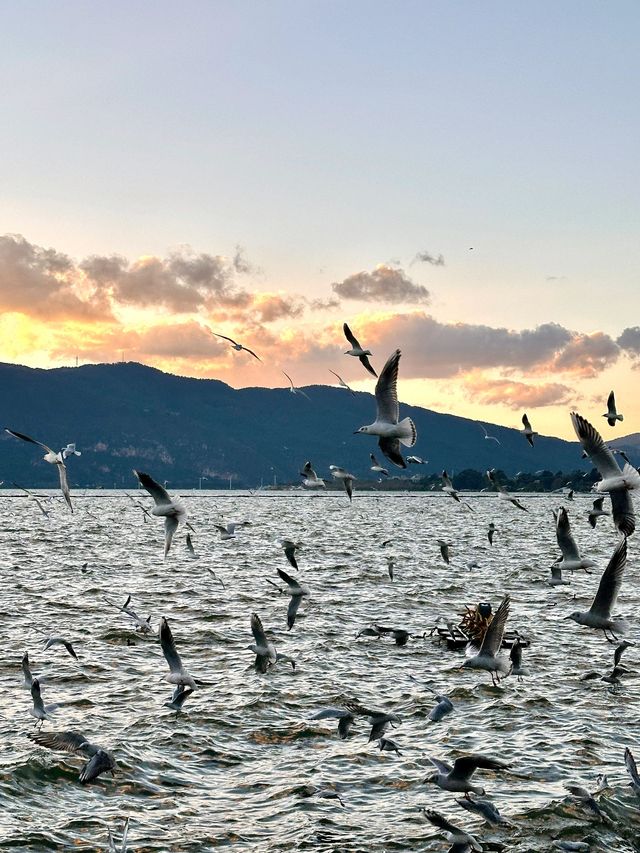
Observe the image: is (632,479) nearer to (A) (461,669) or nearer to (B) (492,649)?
(B) (492,649)

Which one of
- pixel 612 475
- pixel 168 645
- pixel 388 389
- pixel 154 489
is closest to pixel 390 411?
pixel 388 389

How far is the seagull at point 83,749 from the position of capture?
15.0 m

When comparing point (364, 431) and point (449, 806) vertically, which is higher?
point (364, 431)

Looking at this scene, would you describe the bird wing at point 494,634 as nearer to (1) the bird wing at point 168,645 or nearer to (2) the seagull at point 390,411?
(2) the seagull at point 390,411

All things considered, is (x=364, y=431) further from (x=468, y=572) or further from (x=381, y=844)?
(x=468, y=572)

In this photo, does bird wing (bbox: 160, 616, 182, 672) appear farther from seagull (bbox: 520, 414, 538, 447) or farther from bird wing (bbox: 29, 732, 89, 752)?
→ seagull (bbox: 520, 414, 538, 447)

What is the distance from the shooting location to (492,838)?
13.7 meters

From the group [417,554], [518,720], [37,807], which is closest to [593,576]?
[417,554]

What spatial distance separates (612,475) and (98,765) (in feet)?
35.7

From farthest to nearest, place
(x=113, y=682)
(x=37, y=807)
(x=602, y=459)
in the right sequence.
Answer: (x=113, y=682) < (x=602, y=459) < (x=37, y=807)

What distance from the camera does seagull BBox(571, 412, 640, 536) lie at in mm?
18250

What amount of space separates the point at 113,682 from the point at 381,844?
1008 centimetres

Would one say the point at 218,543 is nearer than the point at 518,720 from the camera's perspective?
No

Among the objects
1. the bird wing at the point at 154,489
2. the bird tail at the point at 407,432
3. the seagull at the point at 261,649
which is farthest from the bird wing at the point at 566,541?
the bird wing at the point at 154,489
